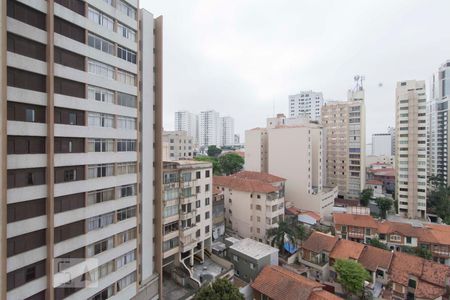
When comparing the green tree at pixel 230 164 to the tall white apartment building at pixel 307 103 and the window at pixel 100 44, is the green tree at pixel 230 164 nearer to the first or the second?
the window at pixel 100 44

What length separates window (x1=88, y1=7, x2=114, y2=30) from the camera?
16.4 m

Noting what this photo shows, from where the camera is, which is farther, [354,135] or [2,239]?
[354,135]

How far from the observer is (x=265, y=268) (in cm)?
2522

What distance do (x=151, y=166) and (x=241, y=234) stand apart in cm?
2275

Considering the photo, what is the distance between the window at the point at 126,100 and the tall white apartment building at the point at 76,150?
4.5 inches

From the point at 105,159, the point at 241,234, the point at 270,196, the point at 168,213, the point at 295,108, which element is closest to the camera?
the point at 105,159

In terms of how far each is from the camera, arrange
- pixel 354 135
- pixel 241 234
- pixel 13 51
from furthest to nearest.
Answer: pixel 354 135, pixel 241 234, pixel 13 51

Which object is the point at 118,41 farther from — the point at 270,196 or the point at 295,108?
the point at 295,108

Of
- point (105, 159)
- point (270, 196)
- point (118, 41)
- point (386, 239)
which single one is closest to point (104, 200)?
point (105, 159)

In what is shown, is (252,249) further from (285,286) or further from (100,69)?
(100,69)

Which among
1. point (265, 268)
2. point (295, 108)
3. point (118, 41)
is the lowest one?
point (265, 268)

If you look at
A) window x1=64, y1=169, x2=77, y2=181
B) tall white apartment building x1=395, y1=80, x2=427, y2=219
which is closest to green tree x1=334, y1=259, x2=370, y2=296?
window x1=64, y1=169, x2=77, y2=181

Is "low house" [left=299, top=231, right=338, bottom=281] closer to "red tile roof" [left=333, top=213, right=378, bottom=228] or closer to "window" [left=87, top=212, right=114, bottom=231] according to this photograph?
"red tile roof" [left=333, top=213, right=378, bottom=228]

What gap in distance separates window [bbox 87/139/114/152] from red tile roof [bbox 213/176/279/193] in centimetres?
2353
